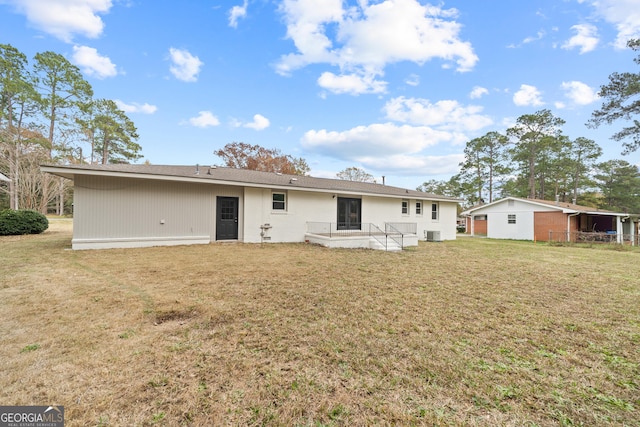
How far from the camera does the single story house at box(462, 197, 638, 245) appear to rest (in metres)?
17.4

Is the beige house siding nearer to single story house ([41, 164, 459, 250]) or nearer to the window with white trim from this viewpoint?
single story house ([41, 164, 459, 250])

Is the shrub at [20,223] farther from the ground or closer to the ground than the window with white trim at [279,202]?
closer to the ground

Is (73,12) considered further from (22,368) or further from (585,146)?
(585,146)

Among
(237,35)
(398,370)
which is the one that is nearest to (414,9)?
(237,35)

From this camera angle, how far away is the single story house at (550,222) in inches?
683

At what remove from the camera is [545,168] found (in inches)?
1164

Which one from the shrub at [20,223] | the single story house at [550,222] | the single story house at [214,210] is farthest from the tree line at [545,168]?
the shrub at [20,223]

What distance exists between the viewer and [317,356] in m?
2.56

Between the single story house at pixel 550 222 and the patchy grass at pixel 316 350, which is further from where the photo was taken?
the single story house at pixel 550 222

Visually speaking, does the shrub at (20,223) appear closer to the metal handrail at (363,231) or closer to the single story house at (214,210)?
the single story house at (214,210)

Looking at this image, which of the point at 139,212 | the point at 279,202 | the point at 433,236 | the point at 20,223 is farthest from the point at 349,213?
the point at 20,223
